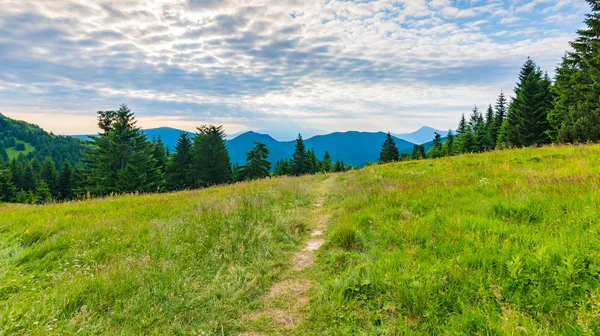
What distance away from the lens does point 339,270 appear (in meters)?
4.41

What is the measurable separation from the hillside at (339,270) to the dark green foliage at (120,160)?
41486mm

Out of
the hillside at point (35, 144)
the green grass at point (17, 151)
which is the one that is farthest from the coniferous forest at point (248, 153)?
the green grass at point (17, 151)

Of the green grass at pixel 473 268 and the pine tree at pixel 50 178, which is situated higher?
the green grass at pixel 473 268

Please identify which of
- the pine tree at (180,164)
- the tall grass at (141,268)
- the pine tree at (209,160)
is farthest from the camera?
the pine tree at (180,164)

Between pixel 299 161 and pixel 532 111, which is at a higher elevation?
pixel 532 111

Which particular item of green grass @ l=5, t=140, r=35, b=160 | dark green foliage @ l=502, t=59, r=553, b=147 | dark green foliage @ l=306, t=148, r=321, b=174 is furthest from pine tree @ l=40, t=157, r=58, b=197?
green grass @ l=5, t=140, r=35, b=160

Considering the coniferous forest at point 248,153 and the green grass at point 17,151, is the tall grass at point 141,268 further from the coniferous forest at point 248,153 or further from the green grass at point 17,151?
the green grass at point 17,151

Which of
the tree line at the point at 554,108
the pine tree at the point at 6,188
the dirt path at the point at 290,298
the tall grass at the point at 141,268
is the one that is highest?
the tree line at the point at 554,108

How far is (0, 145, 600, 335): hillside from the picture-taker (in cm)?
292

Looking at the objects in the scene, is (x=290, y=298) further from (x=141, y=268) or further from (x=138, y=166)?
(x=138, y=166)

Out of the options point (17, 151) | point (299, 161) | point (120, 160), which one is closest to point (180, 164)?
point (120, 160)

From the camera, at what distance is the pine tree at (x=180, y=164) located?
186ft

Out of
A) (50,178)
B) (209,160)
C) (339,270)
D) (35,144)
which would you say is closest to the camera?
(339,270)

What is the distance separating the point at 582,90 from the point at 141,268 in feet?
157
